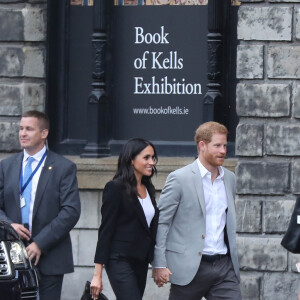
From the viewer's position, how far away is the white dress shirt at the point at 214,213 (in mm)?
8172

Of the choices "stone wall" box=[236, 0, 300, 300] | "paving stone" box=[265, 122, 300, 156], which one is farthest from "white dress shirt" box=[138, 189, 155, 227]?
"paving stone" box=[265, 122, 300, 156]

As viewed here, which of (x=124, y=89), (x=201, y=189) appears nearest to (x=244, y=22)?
(x=124, y=89)

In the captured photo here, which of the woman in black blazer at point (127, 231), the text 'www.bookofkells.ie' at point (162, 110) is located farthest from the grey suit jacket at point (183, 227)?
the text 'www.bookofkells.ie' at point (162, 110)

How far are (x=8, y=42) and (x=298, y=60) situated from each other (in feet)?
9.66

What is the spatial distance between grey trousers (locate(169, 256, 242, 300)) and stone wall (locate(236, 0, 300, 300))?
2300 mm

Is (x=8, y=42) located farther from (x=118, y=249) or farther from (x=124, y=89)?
(x=118, y=249)

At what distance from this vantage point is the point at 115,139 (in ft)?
39.0

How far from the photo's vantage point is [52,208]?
894 cm

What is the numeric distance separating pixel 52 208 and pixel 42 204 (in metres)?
0.09

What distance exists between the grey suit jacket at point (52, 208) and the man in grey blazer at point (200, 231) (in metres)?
1.01

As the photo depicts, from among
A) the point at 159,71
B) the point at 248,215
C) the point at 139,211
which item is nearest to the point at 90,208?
the point at 159,71

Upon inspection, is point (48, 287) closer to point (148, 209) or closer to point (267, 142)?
point (148, 209)

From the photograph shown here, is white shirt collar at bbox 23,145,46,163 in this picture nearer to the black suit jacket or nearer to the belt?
the black suit jacket

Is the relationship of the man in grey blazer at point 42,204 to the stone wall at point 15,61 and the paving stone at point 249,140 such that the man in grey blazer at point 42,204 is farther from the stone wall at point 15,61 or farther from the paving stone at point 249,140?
the stone wall at point 15,61
